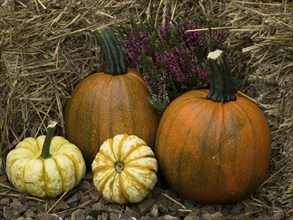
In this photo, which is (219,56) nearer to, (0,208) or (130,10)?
(130,10)

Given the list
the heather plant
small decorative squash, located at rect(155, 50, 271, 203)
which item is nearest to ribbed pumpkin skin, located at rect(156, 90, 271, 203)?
small decorative squash, located at rect(155, 50, 271, 203)

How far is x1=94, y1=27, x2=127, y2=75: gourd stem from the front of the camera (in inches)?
160

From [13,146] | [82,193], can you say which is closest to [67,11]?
[13,146]

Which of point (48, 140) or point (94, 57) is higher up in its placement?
point (94, 57)

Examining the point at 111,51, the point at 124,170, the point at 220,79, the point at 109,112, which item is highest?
the point at 111,51

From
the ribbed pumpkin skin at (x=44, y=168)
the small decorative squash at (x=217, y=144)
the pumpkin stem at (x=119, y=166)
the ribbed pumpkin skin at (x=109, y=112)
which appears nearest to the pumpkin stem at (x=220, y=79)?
the small decorative squash at (x=217, y=144)

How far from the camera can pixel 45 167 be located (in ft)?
12.2

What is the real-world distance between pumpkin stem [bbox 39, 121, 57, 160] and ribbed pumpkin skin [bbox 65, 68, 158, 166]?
1.14ft

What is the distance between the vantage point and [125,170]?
3656 millimetres

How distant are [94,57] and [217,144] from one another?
127 cm

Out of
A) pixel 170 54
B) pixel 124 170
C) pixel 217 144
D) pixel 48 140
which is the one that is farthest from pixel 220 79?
pixel 48 140

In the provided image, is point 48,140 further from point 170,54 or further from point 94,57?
point 170,54

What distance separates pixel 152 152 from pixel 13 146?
1.05 meters

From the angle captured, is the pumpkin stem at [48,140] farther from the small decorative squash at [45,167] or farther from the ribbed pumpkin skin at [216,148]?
the ribbed pumpkin skin at [216,148]
